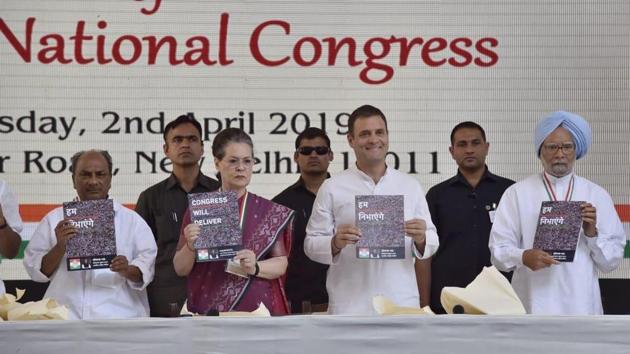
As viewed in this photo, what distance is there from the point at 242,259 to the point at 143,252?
0.55 metres

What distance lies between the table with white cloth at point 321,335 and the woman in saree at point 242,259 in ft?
3.52

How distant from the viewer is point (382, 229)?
5.27 metres

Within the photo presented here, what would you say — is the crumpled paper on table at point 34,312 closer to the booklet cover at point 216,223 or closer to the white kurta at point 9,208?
the booklet cover at point 216,223

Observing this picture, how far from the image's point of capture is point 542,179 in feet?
18.5

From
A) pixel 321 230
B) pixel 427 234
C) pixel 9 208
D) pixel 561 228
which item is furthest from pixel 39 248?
pixel 561 228

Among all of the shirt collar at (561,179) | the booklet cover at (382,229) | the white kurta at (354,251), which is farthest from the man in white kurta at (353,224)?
the shirt collar at (561,179)

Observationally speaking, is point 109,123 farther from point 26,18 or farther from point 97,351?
point 97,351

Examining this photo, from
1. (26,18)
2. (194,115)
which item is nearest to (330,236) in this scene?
(194,115)

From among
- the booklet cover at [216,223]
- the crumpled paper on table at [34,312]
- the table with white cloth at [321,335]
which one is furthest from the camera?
the booklet cover at [216,223]

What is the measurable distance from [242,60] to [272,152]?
518 mm

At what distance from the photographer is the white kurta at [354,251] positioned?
18.1 feet

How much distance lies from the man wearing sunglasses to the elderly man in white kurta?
118 centimetres

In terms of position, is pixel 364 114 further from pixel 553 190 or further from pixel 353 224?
pixel 553 190

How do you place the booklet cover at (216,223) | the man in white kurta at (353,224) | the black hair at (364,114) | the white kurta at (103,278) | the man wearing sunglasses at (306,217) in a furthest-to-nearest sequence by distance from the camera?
the man wearing sunglasses at (306,217) → the black hair at (364,114) → the man in white kurta at (353,224) → the white kurta at (103,278) → the booklet cover at (216,223)
